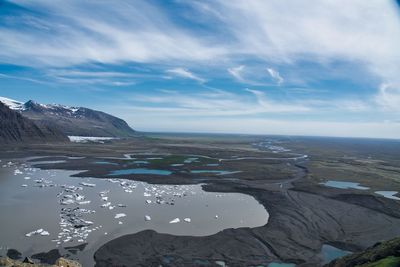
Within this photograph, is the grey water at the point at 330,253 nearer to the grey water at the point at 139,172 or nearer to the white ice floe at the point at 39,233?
the white ice floe at the point at 39,233

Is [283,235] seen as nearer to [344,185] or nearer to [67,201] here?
[67,201]

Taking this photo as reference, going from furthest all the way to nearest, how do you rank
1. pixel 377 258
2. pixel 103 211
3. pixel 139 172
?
pixel 139 172
pixel 103 211
pixel 377 258

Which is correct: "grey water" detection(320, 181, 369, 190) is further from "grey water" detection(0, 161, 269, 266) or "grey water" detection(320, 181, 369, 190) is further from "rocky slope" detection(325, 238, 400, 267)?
"rocky slope" detection(325, 238, 400, 267)

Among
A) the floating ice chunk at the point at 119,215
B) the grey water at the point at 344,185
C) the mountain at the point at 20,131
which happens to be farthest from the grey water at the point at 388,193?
the mountain at the point at 20,131

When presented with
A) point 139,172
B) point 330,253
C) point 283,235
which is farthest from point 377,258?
point 139,172

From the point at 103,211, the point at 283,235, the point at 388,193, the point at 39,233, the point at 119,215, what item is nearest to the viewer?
the point at 39,233

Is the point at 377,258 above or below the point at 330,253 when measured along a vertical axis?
above
